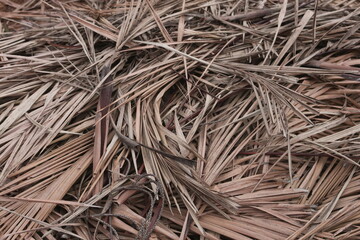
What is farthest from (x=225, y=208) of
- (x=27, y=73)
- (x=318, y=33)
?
(x=27, y=73)

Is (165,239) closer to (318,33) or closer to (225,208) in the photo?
(225,208)

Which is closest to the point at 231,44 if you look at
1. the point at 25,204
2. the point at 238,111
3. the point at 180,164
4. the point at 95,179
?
the point at 238,111

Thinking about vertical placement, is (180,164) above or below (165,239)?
above

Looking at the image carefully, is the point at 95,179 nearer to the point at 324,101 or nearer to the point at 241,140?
the point at 241,140

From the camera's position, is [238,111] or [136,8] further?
[136,8]

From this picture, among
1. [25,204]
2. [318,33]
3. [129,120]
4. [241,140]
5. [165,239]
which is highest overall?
[318,33]

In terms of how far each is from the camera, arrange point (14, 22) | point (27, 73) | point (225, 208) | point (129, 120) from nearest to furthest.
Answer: point (225, 208)
point (129, 120)
point (27, 73)
point (14, 22)

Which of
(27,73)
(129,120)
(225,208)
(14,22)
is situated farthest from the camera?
(14,22)
